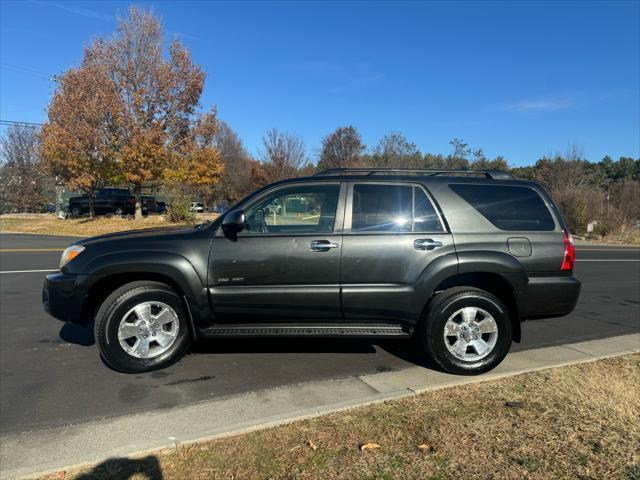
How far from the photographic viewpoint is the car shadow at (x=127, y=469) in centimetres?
264

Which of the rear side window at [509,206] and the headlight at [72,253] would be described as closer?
the headlight at [72,253]

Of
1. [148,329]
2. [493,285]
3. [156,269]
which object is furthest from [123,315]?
[493,285]

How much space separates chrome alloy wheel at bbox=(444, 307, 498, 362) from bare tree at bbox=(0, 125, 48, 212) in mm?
41063

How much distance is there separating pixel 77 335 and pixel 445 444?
15.0ft

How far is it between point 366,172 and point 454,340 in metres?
1.90

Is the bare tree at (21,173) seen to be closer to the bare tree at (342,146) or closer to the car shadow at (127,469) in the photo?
the bare tree at (342,146)

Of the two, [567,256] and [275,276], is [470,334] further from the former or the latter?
[275,276]

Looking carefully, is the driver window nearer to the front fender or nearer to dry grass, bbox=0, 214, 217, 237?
the front fender

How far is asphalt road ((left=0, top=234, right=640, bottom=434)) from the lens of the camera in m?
3.69

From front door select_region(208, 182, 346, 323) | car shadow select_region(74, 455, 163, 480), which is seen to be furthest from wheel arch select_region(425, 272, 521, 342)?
car shadow select_region(74, 455, 163, 480)

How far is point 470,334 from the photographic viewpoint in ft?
13.9

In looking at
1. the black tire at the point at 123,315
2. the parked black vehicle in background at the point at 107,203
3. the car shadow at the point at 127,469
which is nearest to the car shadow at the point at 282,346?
the black tire at the point at 123,315

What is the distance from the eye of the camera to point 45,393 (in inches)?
153

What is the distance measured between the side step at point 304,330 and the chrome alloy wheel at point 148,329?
0.33m
